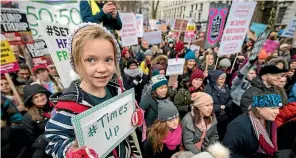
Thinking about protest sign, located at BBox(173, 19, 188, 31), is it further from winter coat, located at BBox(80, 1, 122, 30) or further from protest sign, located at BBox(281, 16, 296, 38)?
winter coat, located at BBox(80, 1, 122, 30)

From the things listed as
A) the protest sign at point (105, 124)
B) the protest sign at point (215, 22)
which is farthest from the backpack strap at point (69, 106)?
the protest sign at point (215, 22)

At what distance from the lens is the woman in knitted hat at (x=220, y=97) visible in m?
3.48

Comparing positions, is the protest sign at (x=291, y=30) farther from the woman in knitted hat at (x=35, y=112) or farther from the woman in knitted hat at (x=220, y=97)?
the woman in knitted hat at (x=35, y=112)

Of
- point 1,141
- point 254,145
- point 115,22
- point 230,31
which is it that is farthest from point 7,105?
point 230,31

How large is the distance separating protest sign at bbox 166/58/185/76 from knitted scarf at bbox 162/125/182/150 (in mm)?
2286

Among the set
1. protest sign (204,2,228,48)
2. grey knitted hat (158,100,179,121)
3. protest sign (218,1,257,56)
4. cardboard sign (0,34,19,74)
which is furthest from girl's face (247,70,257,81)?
cardboard sign (0,34,19,74)

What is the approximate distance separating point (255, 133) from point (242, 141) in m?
0.16

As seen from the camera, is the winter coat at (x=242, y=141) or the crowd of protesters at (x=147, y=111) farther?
the winter coat at (x=242, y=141)

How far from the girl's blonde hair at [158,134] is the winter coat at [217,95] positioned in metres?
1.40

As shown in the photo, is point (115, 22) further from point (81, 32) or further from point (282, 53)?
point (282, 53)

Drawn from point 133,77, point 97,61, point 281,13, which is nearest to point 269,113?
point 97,61

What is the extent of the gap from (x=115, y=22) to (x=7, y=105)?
5.59 feet

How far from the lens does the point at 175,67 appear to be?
4.70 meters

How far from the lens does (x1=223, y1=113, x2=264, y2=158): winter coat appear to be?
2018 millimetres
